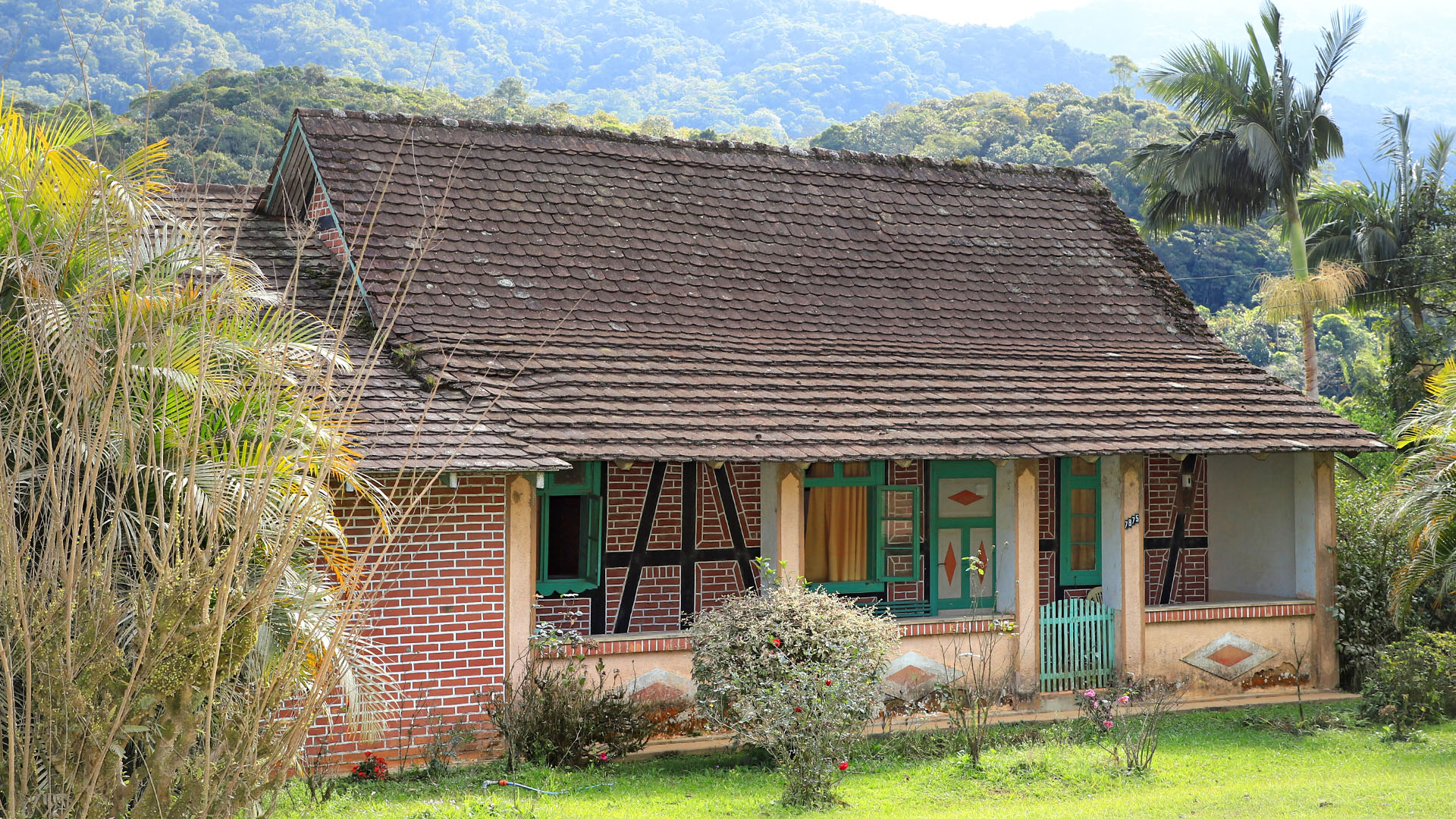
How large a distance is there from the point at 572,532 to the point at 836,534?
8.70 ft

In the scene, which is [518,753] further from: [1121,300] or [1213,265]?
[1213,265]

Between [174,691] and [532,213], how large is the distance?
357 inches

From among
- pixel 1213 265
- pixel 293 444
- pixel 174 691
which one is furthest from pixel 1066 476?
pixel 1213 265

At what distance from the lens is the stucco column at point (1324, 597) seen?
12.6 meters

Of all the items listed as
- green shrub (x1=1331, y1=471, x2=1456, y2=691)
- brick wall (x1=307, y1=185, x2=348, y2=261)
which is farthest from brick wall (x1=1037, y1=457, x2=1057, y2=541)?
brick wall (x1=307, y1=185, x2=348, y2=261)

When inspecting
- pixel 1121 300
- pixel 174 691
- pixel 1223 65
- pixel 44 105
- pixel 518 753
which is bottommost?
pixel 518 753

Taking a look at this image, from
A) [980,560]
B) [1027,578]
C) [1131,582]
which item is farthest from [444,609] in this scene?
[1131,582]

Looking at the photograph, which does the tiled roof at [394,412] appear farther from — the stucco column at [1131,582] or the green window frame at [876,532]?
the stucco column at [1131,582]

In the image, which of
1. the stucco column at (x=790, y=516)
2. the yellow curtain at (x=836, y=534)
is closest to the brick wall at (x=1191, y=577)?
the yellow curtain at (x=836, y=534)

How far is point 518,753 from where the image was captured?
29.8 ft

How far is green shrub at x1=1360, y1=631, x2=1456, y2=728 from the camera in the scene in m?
10.7

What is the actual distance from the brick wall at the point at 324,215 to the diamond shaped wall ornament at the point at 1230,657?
880cm

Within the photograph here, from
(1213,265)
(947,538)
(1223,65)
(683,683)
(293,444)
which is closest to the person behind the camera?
(293,444)

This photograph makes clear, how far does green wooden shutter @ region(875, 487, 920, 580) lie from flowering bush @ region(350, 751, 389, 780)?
5.46 metres
